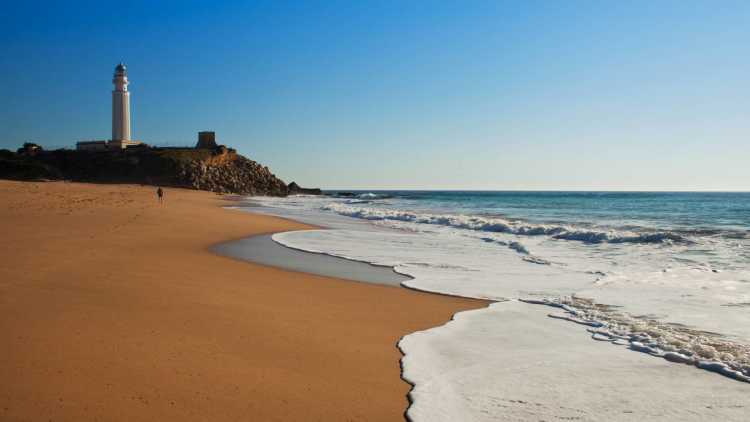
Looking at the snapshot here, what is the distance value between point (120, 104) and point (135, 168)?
9464 millimetres

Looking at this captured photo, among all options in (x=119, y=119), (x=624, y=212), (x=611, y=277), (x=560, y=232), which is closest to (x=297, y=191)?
(x=119, y=119)

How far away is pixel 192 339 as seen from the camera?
4.64 m

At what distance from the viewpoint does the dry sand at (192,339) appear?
3377mm

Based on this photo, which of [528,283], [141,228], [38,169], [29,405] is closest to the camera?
[29,405]

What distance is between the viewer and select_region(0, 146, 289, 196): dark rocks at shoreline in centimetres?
5712

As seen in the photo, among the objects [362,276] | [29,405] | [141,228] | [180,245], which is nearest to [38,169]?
[141,228]

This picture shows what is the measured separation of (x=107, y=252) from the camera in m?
9.46

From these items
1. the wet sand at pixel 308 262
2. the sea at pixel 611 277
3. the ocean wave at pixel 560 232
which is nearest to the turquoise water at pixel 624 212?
the ocean wave at pixel 560 232

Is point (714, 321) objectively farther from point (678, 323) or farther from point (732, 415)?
point (732, 415)

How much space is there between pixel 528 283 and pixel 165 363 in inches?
236

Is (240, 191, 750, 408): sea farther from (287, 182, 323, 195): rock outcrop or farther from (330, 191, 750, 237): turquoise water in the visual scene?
(287, 182, 323, 195): rock outcrop

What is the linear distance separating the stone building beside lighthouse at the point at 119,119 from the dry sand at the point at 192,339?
2427 inches

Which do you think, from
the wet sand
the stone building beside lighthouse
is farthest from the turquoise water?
the stone building beside lighthouse

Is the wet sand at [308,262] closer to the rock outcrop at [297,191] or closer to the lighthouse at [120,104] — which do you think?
the lighthouse at [120,104]
